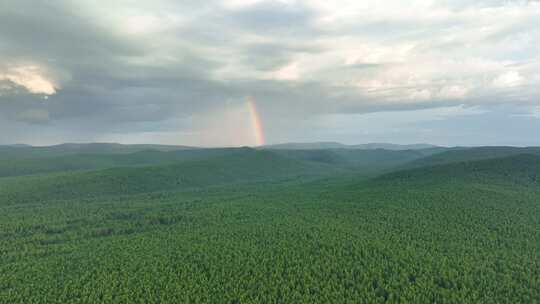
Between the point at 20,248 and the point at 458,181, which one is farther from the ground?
the point at 458,181

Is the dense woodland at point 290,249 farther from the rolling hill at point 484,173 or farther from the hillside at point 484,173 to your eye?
the hillside at point 484,173

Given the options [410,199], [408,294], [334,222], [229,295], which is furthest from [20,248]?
[410,199]

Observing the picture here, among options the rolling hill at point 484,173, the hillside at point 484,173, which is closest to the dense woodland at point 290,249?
the rolling hill at point 484,173

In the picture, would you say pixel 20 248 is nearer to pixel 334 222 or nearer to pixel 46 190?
pixel 334 222

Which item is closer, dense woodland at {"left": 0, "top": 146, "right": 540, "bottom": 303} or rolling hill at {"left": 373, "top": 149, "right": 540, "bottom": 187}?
dense woodland at {"left": 0, "top": 146, "right": 540, "bottom": 303}

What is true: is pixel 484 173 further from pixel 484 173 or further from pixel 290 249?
pixel 290 249

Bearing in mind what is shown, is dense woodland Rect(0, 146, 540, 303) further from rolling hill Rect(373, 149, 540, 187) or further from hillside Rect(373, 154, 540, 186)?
hillside Rect(373, 154, 540, 186)

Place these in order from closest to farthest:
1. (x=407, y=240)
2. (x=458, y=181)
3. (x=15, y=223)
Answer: (x=407, y=240) < (x=15, y=223) < (x=458, y=181)

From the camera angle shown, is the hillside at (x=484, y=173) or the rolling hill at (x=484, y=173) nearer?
the rolling hill at (x=484, y=173)

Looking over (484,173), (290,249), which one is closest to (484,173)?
(484,173)

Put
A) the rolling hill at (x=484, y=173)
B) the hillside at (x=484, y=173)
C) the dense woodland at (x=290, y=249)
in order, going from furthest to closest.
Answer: the hillside at (x=484, y=173) → the rolling hill at (x=484, y=173) → the dense woodland at (x=290, y=249)

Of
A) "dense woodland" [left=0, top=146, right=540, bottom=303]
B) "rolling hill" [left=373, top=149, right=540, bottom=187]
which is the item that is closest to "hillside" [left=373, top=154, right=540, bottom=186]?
"rolling hill" [left=373, top=149, right=540, bottom=187]
